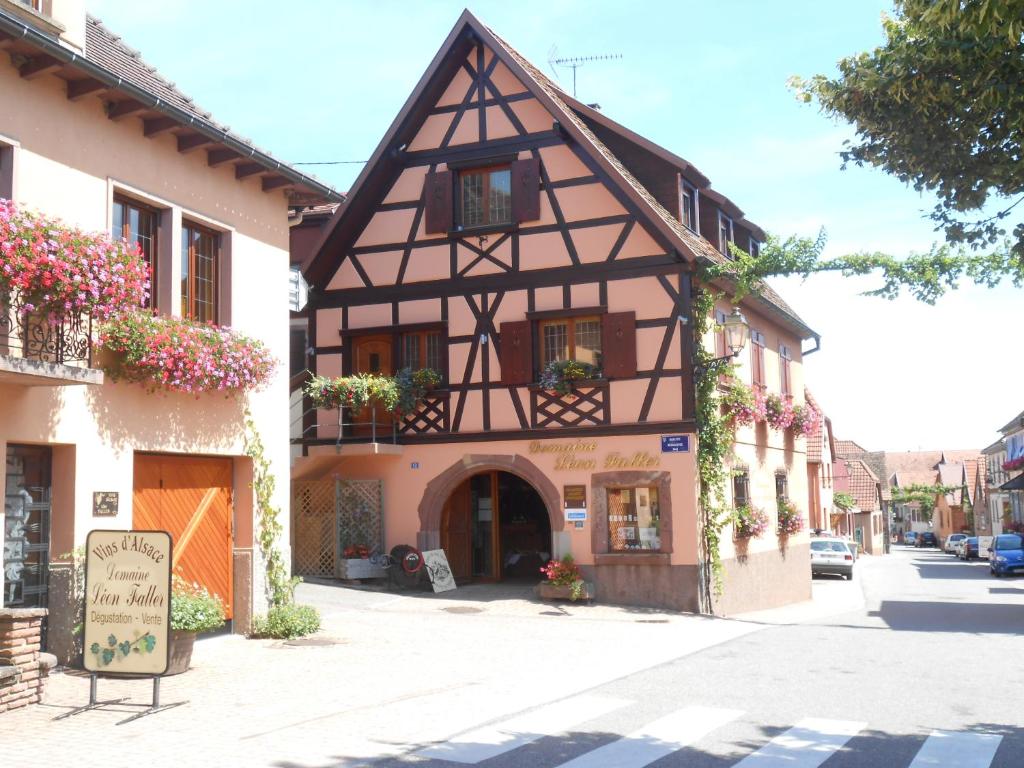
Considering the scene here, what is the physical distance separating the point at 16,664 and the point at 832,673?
8008 mm

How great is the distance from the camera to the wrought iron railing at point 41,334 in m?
9.61

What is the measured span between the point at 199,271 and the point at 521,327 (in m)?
8.40

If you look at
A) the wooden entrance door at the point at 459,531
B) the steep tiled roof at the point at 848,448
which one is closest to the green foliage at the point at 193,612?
the wooden entrance door at the point at 459,531

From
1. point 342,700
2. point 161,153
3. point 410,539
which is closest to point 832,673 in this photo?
point 342,700

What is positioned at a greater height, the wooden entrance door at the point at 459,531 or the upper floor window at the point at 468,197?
the upper floor window at the point at 468,197

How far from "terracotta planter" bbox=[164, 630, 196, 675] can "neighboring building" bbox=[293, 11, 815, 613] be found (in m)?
9.49

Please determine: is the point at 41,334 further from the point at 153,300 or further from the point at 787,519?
the point at 787,519

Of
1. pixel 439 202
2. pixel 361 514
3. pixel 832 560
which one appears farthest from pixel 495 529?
pixel 832 560

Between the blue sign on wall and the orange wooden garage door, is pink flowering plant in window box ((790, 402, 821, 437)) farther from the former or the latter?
the orange wooden garage door

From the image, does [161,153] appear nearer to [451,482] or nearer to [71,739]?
[71,739]

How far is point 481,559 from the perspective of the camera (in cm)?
2286

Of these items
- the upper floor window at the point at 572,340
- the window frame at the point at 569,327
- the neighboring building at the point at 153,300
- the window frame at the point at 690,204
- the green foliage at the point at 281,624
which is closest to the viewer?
the neighboring building at the point at 153,300

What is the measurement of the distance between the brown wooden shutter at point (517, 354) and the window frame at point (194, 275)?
8.02 metres

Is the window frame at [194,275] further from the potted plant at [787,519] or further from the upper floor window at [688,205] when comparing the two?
the potted plant at [787,519]
